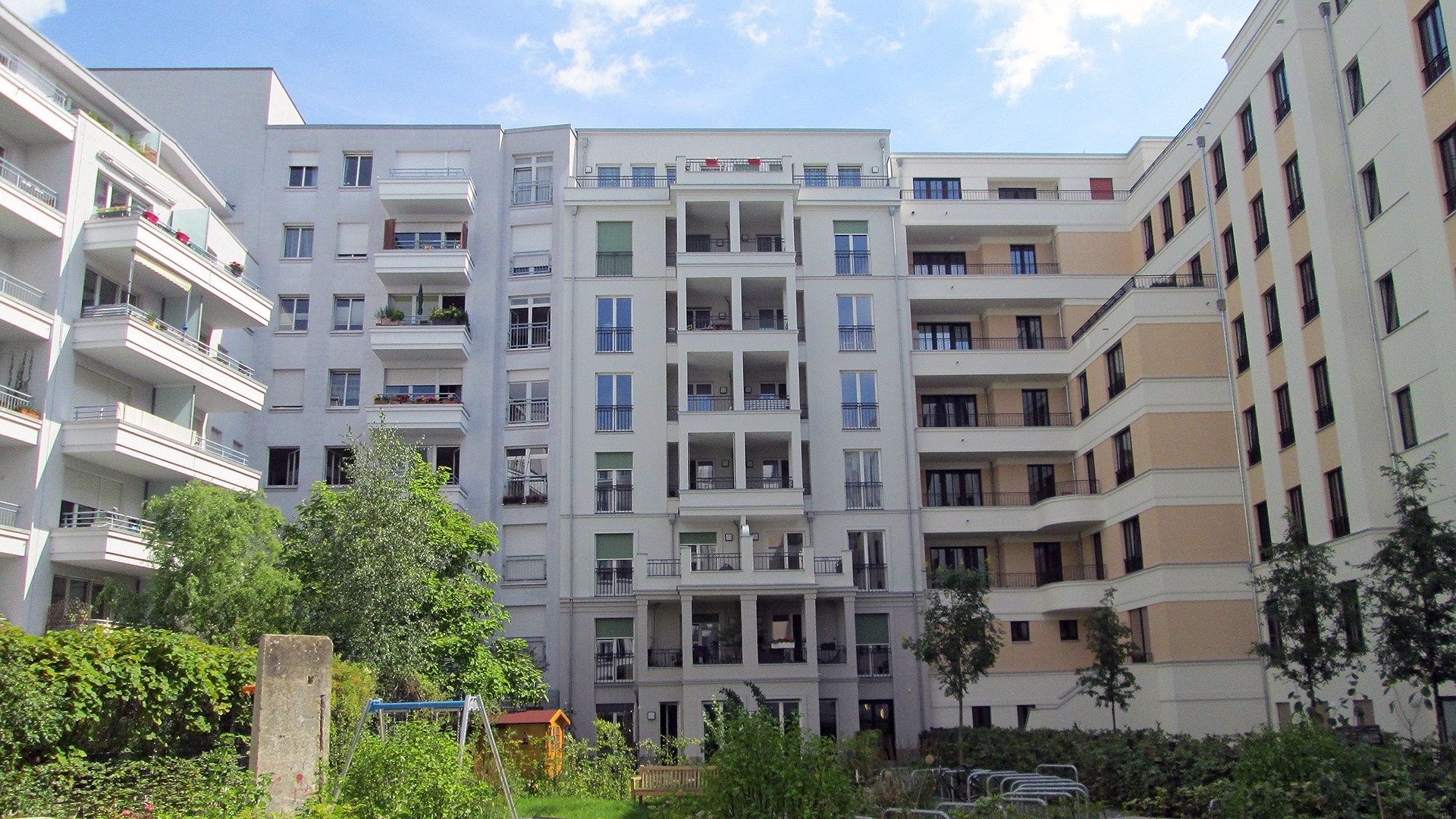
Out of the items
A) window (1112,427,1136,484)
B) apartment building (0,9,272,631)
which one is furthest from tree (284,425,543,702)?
window (1112,427,1136,484)

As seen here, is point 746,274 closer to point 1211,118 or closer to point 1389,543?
point 1211,118

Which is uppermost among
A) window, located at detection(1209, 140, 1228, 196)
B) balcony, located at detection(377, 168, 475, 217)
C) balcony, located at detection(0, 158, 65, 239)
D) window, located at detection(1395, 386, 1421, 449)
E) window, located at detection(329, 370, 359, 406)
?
balcony, located at detection(377, 168, 475, 217)

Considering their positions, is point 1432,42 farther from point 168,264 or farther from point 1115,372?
point 168,264

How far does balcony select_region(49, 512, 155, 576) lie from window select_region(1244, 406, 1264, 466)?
31.4 meters

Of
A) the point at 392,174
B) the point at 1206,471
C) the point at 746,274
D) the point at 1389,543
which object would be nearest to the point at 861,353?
the point at 746,274

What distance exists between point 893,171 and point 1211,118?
1320cm

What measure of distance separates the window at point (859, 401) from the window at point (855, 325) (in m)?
1.10

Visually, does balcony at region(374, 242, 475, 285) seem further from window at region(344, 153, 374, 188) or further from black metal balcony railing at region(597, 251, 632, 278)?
black metal balcony railing at region(597, 251, 632, 278)

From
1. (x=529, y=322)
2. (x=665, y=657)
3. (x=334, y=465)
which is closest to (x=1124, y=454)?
(x=665, y=657)

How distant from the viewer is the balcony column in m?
36.1

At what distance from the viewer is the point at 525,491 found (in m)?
40.5

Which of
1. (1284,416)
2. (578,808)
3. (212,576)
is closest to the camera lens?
(578,808)

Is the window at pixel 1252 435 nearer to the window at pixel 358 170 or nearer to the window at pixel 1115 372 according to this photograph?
the window at pixel 1115 372

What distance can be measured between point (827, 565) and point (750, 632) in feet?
14.3
